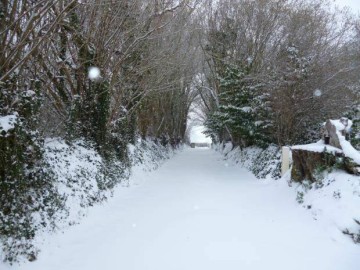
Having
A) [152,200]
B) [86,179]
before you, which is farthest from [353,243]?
[86,179]

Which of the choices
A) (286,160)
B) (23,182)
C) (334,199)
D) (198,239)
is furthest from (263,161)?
(23,182)

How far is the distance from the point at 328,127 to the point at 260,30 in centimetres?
1146

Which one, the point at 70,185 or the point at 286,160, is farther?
the point at 286,160

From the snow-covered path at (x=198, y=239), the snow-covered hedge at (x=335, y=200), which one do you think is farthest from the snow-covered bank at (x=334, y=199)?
the snow-covered path at (x=198, y=239)

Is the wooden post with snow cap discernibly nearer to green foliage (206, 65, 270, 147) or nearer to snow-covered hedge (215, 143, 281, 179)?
snow-covered hedge (215, 143, 281, 179)

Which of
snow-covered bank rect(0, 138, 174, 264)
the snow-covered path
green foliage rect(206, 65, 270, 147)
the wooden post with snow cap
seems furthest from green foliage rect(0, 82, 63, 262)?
green foliage rect(206, 65, 270, 147)

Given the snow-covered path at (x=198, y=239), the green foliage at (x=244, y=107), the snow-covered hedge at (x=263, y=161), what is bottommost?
the snow-covered path at (x=198, y=239)

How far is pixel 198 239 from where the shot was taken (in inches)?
209

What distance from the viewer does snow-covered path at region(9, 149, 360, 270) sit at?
4.42 metres

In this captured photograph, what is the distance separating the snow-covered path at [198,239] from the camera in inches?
174

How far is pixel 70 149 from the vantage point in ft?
25.3

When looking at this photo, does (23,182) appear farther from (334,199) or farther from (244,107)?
(244,107)

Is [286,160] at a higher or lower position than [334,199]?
higher

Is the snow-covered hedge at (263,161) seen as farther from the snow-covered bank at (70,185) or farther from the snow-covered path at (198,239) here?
A: the snow-covered bank at (70,185)
